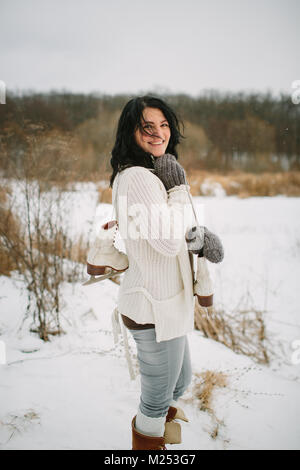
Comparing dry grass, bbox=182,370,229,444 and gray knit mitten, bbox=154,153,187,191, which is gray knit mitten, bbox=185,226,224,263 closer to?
gray knit mitten, bbox=154,153,187,191

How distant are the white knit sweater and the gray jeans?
58mm

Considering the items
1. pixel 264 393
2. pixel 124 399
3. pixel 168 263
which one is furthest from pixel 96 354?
pixel 168 263

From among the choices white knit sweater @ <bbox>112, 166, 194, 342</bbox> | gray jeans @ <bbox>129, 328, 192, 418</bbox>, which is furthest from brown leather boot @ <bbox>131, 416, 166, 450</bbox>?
white knit sweater @ <bbox>112, 166, 194, 342</bbox>

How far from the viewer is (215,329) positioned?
2.47 m

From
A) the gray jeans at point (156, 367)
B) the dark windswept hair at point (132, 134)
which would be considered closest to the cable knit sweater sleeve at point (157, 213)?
the dark windswept hair at point (132, 134)

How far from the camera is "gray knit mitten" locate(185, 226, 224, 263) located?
891 mm

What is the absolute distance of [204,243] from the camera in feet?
2.98

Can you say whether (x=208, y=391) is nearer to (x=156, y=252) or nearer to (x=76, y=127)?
(x=156, y=252)

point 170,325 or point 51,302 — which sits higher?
point 170,325

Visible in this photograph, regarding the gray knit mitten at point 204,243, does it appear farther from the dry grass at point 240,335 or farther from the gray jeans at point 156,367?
the dry grass at point 240,335

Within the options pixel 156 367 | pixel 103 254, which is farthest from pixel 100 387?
pixel 103 254

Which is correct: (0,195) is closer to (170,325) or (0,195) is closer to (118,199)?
(118,199)

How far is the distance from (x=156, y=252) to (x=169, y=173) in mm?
268

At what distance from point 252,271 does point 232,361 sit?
2424 mm
